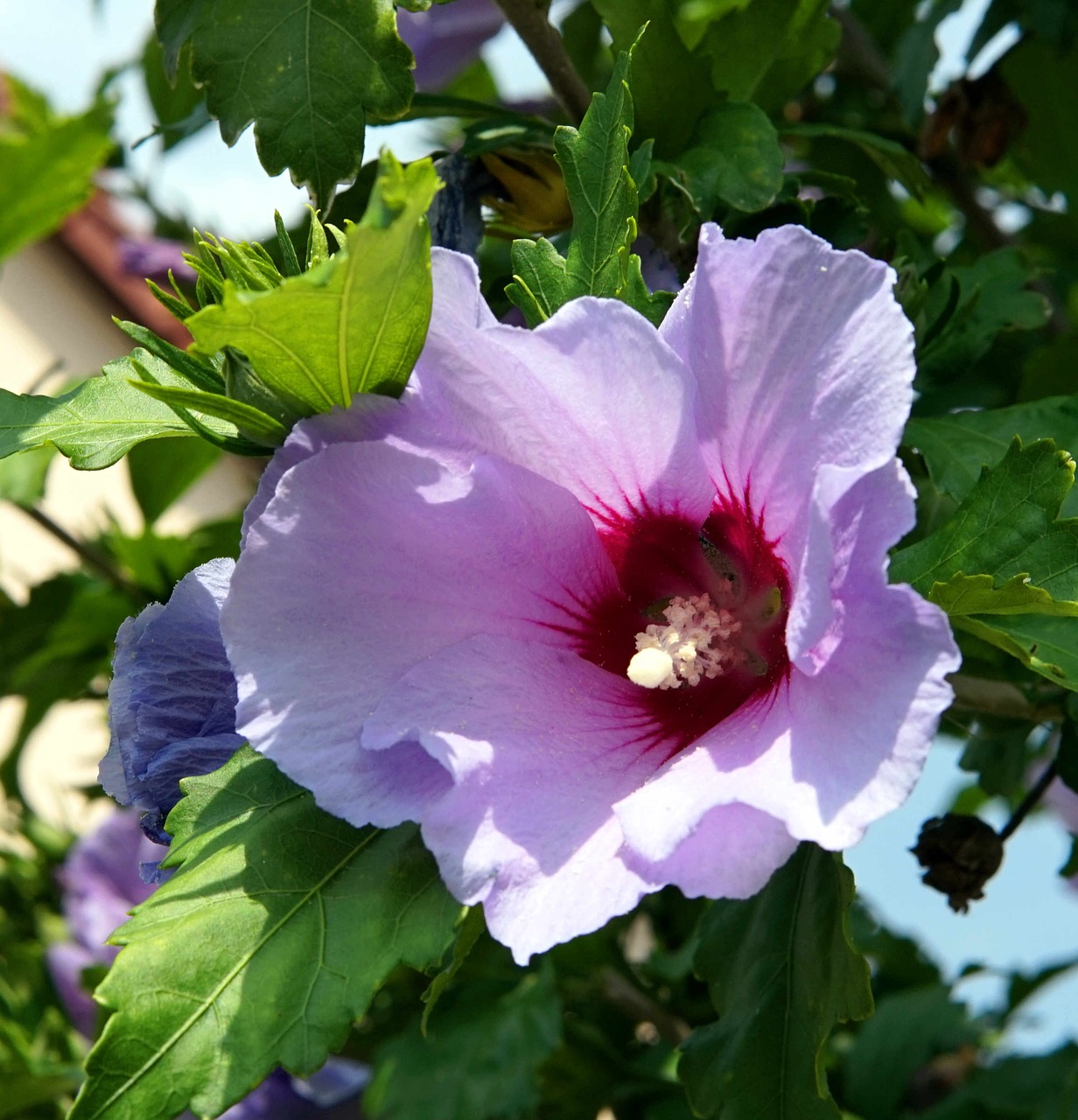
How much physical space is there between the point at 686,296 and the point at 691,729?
249 millimetres

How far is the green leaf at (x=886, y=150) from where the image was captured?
1064 mm

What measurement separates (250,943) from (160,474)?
3.96 ft

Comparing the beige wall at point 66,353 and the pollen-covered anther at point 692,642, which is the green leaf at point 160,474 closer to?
the pollen-covered anther at point 692,642

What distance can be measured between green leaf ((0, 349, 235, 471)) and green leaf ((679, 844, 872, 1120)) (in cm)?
44

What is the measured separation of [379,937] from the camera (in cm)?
71

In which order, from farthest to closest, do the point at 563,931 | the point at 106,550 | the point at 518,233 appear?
the point at 106,550
the point at 518,233
the point at 563,931

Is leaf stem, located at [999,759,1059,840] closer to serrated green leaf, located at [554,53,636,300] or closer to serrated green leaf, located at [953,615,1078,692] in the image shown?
serrated green leaf, located at [953,615,1078,692]

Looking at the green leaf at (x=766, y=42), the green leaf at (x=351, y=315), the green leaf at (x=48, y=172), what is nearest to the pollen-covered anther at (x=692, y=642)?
the green leaf at (x=351, y=315)

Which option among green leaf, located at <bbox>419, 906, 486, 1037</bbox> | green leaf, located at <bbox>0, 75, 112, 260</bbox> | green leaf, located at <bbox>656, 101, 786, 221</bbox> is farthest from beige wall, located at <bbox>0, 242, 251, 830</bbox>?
green leaf, located at <bbox>419, 906, 486, 1037</bbox>

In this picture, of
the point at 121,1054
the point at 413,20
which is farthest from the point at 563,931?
the point at 413,20

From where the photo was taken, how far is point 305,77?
2.96ft

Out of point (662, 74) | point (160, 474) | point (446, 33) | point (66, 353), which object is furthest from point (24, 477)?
point (66, 353)

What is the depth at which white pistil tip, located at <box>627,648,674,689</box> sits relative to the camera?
0.79 meters

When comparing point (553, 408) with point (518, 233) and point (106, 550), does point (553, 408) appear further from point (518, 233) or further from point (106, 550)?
point (106, 550)
